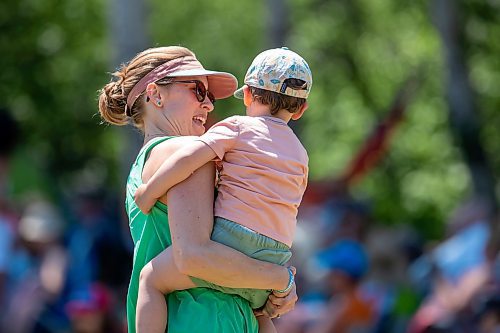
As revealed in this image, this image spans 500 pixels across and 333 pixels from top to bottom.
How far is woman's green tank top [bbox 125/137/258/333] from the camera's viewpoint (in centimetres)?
377

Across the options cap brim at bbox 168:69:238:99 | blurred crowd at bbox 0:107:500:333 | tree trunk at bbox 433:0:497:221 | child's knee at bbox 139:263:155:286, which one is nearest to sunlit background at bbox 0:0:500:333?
tree trunk at bbox 433:0:497:221

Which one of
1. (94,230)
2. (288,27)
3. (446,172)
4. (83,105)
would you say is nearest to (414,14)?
(446,172)

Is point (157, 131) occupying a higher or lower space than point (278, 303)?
higher

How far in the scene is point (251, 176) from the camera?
373cm

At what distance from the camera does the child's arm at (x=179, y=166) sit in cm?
366

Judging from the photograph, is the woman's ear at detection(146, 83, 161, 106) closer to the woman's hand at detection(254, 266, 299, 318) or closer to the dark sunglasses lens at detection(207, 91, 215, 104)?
the dark sunglasses lens at detection(207, 91, 215, 104)

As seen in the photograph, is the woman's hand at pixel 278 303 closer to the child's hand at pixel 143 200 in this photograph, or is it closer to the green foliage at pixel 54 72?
the child's hand at pixel 143 200

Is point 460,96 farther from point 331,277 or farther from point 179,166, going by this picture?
point 179,166

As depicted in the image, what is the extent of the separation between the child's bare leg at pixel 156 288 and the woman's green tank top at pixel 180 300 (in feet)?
0.16

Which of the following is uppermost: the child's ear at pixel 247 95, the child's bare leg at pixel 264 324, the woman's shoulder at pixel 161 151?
the child's ear at pixel 247 95

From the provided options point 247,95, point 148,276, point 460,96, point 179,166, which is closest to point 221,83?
point 247,95

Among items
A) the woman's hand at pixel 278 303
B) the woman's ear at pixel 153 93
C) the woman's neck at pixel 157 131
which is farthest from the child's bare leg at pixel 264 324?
the woman's ear at pixel 153 93

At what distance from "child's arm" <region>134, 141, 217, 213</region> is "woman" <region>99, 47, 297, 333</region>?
4 cm

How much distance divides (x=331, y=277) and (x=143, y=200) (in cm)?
504
